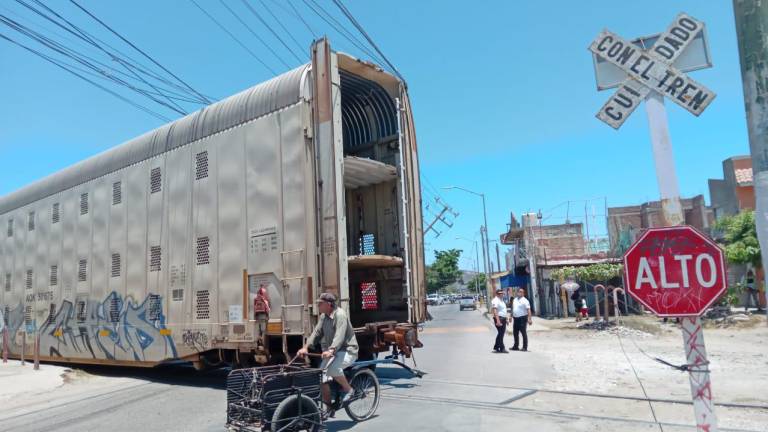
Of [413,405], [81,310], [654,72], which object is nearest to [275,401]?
[413,405]

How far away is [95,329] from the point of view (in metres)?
13.0

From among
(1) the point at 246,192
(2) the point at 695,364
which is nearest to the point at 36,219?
(1) the point at 246,192

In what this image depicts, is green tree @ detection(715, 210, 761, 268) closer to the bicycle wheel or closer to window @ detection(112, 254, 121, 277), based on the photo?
the bicycle wheel

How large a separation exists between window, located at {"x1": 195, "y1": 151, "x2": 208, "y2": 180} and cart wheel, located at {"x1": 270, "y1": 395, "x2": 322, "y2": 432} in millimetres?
6122

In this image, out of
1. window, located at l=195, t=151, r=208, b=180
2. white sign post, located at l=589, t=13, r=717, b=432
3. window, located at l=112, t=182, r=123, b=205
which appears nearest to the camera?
white sign post, located at l=589, t=13, r=717, b=432

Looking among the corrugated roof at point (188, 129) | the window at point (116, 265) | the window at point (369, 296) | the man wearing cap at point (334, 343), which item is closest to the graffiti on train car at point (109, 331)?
the window at point (116, 265)

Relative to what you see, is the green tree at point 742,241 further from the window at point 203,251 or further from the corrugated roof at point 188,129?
the window at point 203,251

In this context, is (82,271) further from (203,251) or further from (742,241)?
(742,241)

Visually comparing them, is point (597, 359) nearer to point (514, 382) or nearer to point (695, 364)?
point (514, 382)

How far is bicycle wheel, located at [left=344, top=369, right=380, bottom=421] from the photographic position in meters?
7.00

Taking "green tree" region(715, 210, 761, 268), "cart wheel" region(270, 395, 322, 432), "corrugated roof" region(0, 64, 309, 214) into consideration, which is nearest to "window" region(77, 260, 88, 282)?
"corrugated roof" region(0, 64, 309, 214)

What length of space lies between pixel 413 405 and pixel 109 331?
8091 mm

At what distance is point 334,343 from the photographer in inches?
261

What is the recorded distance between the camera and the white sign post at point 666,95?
388 cm
